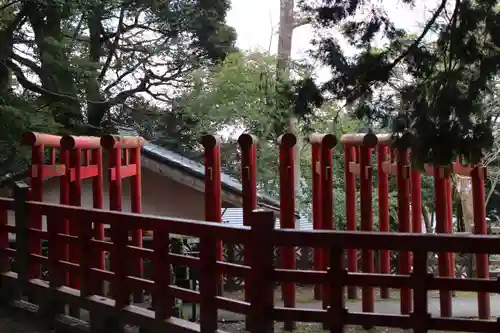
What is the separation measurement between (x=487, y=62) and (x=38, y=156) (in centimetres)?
456

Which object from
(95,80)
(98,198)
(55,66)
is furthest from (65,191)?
(95,80)

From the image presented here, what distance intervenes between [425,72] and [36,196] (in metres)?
4.30

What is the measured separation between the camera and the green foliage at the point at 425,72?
148 inches

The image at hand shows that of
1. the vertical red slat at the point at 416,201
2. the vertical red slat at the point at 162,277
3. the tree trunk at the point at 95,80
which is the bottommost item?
the vertical red slat at the point at 162,277

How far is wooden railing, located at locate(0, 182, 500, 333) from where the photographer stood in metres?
3.21

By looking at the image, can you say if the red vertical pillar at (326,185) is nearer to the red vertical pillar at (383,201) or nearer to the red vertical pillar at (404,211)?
the red vertical pillar at (404,211)

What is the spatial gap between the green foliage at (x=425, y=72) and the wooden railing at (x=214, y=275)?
955 mm

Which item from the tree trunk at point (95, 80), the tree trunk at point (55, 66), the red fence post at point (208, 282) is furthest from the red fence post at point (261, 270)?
the tree trunk at point (95, 80)

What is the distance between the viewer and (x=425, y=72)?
13.3 feet

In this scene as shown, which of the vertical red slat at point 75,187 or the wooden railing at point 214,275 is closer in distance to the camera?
the wooden railing at point 214,275

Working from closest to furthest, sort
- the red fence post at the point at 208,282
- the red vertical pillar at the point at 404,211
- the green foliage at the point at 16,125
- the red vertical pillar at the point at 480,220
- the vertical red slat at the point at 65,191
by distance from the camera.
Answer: the red fence post at the point at 208,282 < the red vertical pillar at the point at 480,220 < the red vertical pillar at the point at 404,211 < the vertical red slat at the point at 65,191 < the green foliage at the point at 16,125

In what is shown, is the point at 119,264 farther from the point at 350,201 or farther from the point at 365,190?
the point at 350,201

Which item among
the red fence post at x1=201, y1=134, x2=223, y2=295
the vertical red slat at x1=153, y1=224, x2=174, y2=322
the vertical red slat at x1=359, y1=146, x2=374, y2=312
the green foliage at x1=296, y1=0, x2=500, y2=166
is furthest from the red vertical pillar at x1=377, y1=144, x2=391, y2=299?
the vertical red slat at x1=153, y1=224, x2=174, y2=322

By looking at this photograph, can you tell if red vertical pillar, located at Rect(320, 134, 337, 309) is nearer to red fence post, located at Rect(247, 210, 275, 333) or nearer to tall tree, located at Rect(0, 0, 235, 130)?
red fence post, located at Rect(247, 210, 275, 333)
